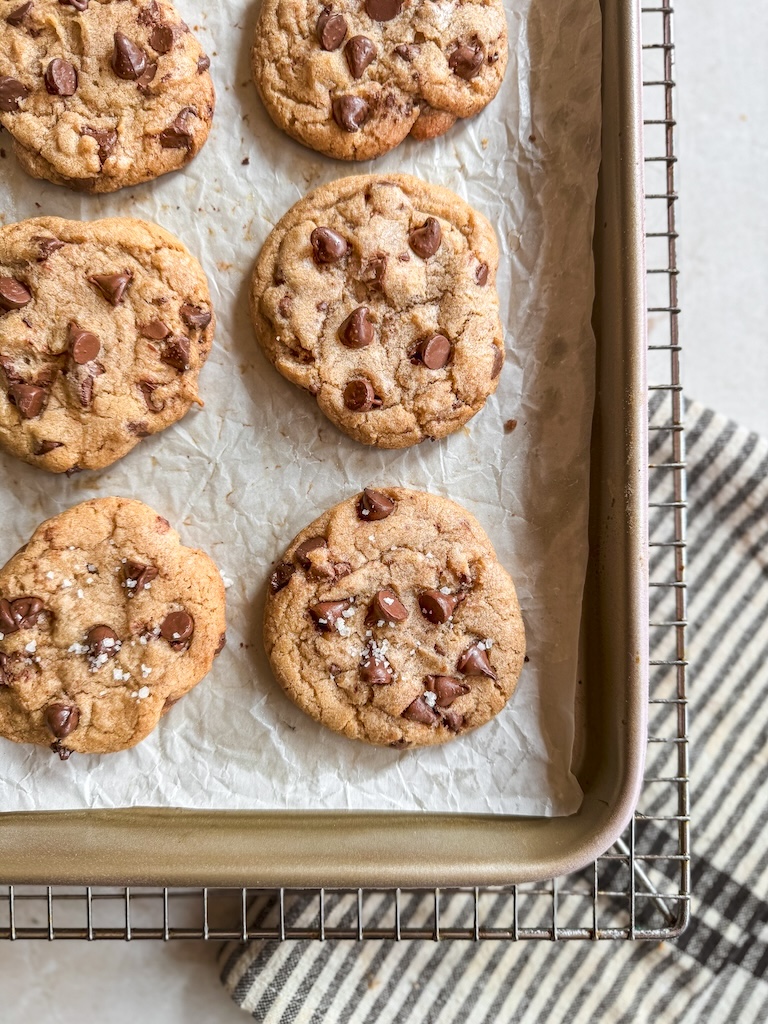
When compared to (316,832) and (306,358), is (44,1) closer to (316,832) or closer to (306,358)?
(306,358)

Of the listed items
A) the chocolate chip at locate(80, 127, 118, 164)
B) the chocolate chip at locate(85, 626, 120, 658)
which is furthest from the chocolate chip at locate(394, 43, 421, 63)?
the chocolate chip at locate(85, 626, 120, 658)

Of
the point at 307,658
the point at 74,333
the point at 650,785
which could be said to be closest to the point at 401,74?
the point at 74,333

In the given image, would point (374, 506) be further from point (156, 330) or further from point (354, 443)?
point (156, 330)

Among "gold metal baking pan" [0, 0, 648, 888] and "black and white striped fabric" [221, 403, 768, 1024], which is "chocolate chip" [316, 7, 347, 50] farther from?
"black and white striped fabric" [221, 403, 768, 1024]

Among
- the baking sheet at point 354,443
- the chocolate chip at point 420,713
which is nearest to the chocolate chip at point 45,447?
the baking sheet at point 354,443

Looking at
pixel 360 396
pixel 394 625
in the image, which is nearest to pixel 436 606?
pixel 394 625

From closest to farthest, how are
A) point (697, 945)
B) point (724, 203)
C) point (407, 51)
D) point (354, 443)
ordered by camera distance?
point (407, 51) → point (354, 443) → point (697, 945) → point (724, 203)
